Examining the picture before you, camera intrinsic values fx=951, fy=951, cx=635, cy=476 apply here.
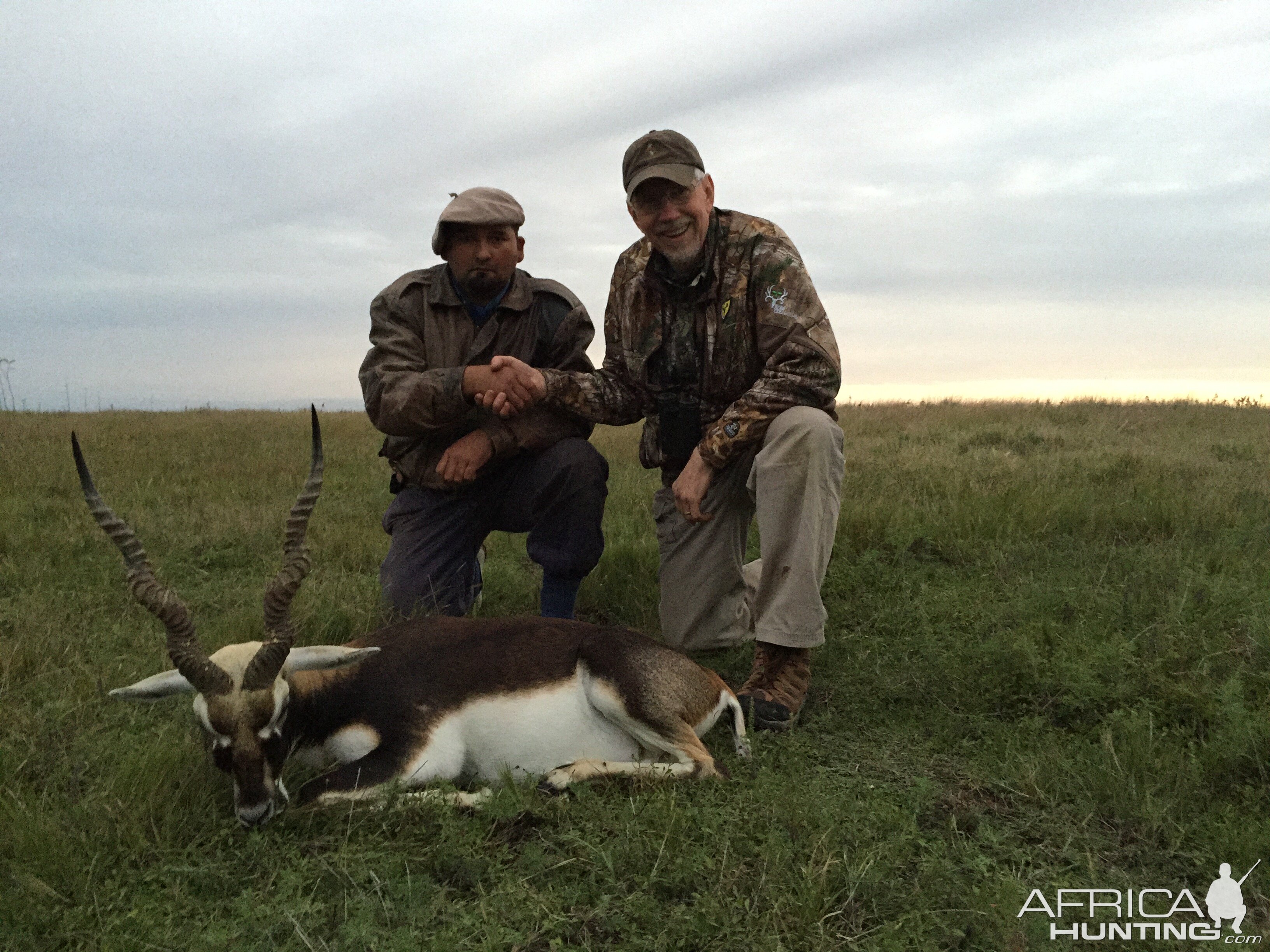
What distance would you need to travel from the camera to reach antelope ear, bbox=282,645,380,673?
11.9 feet

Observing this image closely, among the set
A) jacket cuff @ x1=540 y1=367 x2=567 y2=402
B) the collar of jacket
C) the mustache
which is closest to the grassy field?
jacket cuff @ x1=540 y1=367 x2=567 y2=402

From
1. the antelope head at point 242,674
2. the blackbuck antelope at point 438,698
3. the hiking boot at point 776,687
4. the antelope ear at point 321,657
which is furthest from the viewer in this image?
the hiking boot at point 776,687

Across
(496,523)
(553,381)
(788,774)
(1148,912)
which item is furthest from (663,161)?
(1148,912)

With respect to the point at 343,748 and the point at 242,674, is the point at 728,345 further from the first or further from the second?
the point at 242,674

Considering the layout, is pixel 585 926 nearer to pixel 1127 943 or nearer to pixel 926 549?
pixel 1127 943

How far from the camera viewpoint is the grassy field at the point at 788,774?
2.84 meters

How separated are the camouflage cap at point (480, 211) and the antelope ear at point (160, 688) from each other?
3.04 m

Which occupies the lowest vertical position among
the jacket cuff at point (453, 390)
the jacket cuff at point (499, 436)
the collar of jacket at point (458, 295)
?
the jacket cuff at point (499, 436)

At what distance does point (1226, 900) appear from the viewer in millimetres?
2982

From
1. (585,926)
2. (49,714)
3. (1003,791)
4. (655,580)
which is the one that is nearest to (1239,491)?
(655,580)

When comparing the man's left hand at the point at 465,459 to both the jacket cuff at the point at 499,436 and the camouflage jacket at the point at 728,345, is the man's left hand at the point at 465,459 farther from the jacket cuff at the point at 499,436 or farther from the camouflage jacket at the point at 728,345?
the camouflage jacket at the point at 728,345

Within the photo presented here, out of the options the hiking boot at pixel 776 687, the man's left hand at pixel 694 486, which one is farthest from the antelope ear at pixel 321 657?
the man's left hand at pixel 694 486

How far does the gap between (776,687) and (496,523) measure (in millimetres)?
2314

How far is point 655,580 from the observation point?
6.48 meters
